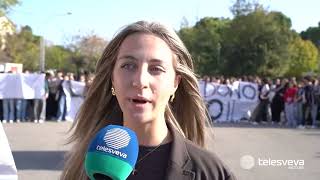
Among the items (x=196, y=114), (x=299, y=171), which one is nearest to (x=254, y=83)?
(x=299, y=171)

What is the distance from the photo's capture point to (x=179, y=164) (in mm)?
2213

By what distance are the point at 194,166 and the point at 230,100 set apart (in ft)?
60.7

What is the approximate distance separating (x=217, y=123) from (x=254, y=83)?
234 centimetres

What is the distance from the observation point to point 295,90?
18516 millimetres

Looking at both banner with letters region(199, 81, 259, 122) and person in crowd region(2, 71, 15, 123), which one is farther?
banner with letters region(199, 81, 259, 122)

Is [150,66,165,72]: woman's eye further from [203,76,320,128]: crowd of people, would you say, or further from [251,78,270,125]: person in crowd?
[251,78,270,125]: person in crowd

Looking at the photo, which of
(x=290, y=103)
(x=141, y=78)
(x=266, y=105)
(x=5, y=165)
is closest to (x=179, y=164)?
(x=141, y=78)

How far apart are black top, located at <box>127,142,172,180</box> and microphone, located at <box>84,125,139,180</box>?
1.63 ft

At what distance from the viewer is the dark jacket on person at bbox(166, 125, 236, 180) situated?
217cm

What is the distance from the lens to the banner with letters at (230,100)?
2048 centimetres

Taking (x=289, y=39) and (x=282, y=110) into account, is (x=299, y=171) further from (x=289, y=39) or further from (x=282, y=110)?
(x=289, y=39)

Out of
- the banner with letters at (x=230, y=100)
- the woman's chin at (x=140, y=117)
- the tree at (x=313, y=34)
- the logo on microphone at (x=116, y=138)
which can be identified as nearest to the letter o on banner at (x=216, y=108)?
the banner with letters at (x=230, y=100)

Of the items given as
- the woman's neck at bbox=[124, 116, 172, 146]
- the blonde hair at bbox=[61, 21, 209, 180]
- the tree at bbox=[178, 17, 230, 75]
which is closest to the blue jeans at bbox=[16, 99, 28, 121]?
the blonde hair at bbox=[61, 21, 209, 180]

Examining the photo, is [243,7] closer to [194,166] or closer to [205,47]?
[205,47]
